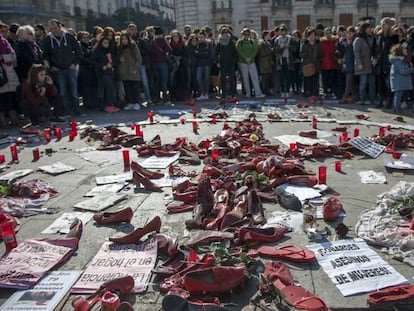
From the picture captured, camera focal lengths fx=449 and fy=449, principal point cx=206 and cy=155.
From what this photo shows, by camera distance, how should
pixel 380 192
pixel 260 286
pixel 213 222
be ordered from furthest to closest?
pixel 380 192, pixel 213 222, pixel 260 286

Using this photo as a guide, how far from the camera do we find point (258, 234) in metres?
4.19

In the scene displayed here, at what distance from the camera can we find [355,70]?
12359 mm

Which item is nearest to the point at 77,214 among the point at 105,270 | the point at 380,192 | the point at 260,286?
the point at 105,270

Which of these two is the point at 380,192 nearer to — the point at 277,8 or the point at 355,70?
the point at 355,70

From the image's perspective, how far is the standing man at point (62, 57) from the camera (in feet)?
37.8

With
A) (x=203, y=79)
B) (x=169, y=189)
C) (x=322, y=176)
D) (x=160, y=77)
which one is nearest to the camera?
(x=322, y=176)

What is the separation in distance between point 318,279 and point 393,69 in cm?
860

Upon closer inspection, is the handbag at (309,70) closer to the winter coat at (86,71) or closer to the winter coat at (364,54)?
the winter coat at (364,54)

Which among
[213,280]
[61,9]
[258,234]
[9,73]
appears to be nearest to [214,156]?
[258,234]

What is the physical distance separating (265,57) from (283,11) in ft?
120

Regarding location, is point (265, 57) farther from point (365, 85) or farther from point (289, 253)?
point (289, 253)

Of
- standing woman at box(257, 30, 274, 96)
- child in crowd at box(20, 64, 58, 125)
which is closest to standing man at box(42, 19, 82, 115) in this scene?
child in crowd at box(20, 64, 58, 125)

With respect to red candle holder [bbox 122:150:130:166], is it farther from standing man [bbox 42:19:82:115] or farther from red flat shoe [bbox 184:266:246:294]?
standing man [bbox 42:19:82:115]

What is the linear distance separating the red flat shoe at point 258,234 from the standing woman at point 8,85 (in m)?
8.50
